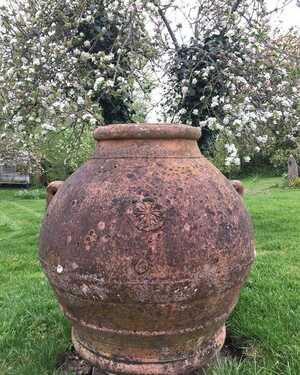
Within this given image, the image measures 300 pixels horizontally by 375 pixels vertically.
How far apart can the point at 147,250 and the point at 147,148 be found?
57 centimetres

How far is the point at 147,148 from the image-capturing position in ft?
7.00

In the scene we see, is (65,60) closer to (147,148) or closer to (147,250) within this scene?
(147,148)

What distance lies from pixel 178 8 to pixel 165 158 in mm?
2901

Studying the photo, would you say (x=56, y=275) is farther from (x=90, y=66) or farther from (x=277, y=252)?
(x=277, y=252)

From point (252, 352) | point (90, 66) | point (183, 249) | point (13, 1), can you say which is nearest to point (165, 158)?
A: point (183, 249)

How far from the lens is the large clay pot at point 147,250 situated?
1.89 m

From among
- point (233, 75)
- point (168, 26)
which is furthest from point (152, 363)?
point (168, 26)

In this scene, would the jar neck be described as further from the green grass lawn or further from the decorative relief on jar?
the green grass lawn

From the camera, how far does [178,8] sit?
173 inches

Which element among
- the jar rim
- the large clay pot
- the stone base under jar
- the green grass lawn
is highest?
the jar rim

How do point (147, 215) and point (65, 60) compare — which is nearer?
point (147, 215)

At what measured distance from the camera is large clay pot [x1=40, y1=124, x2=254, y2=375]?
1.89 meters

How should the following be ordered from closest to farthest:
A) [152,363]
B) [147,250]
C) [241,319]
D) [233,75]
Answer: [147,250] < [152,363] < [241,319] < [233,75]

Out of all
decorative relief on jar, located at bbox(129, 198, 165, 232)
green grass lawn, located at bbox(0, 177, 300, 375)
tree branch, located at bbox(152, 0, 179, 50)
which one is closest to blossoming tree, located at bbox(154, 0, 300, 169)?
tree branch, located at bbox(152, 0, 179, 50)
